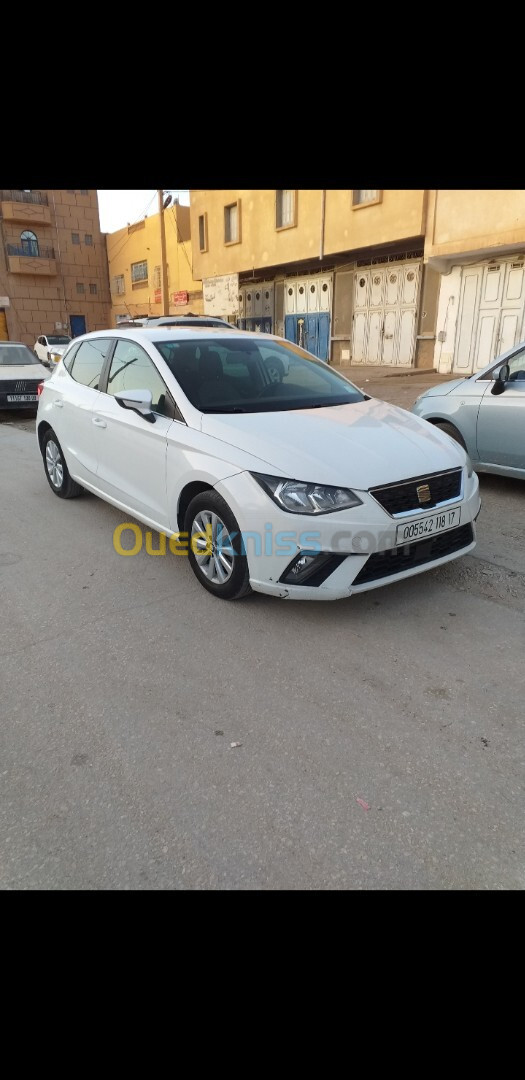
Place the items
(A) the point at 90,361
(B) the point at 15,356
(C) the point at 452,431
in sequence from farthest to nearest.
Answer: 1. (B) the point at 15,356
2. (C) the point at 452,431
3. (A) the point at 90,361

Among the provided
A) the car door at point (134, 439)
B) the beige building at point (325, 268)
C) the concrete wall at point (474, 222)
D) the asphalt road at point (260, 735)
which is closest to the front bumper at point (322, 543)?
the asphalt road at point (260, 735)

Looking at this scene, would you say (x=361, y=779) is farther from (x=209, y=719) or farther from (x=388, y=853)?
(x=209, y=719)

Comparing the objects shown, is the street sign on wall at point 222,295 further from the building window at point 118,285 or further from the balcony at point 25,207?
the balcony at point 25,207

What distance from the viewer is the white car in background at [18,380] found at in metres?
12.7

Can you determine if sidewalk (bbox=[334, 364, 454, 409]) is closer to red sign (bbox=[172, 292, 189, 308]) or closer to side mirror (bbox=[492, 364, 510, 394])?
side mirror (bbox=[492, 364, 510, 394])

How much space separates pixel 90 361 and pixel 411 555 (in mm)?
3486

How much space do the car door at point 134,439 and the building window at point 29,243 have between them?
41774mm

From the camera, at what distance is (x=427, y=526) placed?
362cm

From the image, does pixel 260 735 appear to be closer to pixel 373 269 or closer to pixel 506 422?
pixel 506 422

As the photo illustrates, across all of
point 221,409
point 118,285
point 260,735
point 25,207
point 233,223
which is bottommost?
point 260,735

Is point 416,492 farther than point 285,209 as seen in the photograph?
No

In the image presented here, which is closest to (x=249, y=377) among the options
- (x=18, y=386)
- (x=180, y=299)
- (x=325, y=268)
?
(x=18, y=386)

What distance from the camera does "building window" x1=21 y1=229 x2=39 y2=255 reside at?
40938 millimetres
